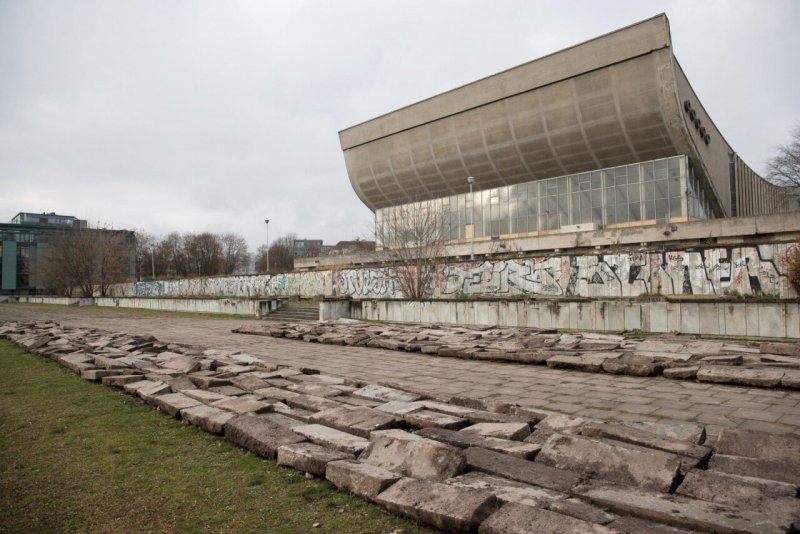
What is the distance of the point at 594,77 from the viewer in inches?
1453

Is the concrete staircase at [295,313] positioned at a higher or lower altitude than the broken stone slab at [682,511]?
lower

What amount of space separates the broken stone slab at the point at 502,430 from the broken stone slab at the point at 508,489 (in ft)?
2.55

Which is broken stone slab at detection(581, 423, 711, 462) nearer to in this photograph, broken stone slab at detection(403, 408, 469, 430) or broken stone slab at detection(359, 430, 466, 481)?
broken stone slab at detection(403, 408, 469, 430)

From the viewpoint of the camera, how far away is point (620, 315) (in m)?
13.9

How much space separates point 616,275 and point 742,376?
11.7 m

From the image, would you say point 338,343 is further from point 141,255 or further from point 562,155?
point 141,255

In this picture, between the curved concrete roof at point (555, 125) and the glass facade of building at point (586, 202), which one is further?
the glass facade of building at point (586, 202)

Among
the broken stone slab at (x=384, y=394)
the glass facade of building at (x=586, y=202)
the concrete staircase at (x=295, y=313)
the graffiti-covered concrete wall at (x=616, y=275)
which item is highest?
the glass facade of building at (x=586, y=202)

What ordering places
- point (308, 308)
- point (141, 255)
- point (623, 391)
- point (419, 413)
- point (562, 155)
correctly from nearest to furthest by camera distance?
point (419, 413) → point (623, 391) → point (308, 308) → point (562, 155) → point (141, 255)

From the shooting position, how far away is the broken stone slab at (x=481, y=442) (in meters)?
3.93

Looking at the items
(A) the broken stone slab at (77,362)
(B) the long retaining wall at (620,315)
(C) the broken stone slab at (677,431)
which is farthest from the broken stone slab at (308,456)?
(B) the long retaining wall at (620,315)

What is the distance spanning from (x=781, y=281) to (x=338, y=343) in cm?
1351

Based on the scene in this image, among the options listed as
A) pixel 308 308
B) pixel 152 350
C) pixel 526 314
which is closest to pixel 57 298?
pixel 308 308

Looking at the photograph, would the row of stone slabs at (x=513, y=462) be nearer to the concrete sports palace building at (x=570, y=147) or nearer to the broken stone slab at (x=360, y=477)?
the broken stone slab at (x=360, y=477)
